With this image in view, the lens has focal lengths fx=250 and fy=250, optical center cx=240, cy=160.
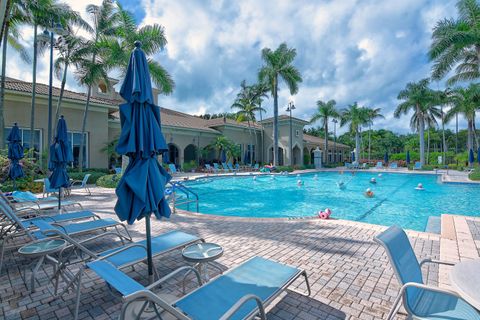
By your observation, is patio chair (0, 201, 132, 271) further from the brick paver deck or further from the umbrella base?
the umbrella base

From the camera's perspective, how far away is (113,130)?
21.1 metres

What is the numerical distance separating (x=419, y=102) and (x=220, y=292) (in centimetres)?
3583

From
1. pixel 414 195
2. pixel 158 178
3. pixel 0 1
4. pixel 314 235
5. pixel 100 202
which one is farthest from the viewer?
pixel 414 195

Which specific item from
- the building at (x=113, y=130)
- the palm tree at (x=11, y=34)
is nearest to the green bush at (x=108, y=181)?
the building at (x=113, y=130)

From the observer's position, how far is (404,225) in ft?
27.7

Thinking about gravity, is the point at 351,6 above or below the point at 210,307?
above

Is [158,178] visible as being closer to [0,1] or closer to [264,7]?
[0,1]

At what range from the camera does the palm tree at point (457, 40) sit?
13.6 m

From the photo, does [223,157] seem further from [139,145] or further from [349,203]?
[139,145]

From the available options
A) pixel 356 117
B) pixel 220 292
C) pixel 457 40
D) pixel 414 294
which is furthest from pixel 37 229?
pixel 356 117

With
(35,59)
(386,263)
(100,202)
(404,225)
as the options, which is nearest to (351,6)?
(404,225)

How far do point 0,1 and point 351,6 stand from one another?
988 cm

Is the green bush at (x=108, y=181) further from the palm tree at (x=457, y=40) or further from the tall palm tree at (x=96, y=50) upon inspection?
the palm tree at (x=457, y=40)

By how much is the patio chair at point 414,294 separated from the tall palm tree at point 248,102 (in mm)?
28181
